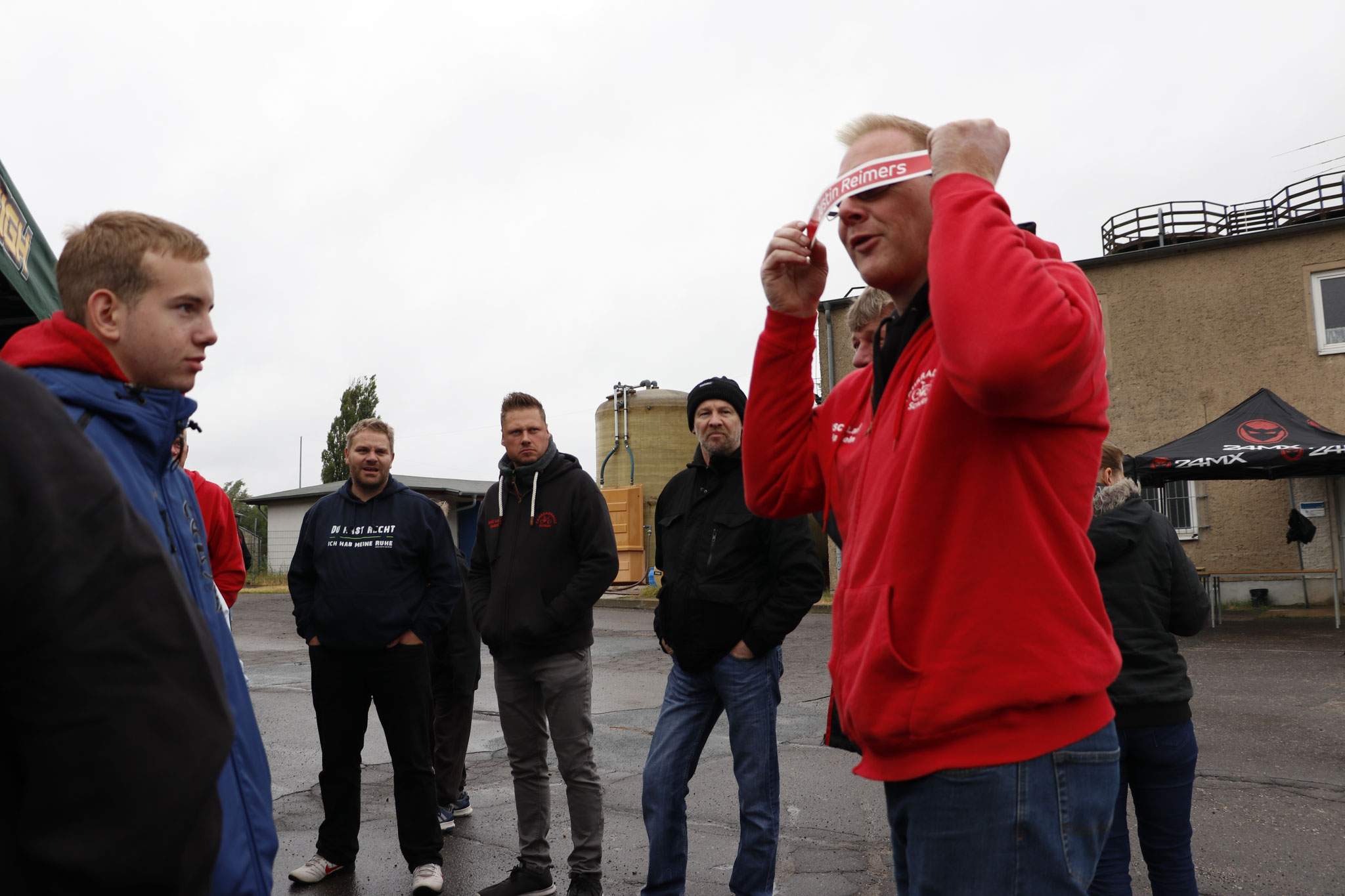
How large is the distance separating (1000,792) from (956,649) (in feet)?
0.76

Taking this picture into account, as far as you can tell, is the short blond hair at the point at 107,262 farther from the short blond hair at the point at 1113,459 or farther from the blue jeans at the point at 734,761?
the short blond hair at the point at 1113,459

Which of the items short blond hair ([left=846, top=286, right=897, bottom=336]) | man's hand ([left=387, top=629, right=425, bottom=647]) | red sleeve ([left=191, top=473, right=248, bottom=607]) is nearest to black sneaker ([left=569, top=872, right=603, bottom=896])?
man's hand ([left=387, top=629, right=425, bottom=647])

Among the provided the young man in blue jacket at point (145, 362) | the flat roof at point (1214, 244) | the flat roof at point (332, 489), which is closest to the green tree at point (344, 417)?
the flat roof at point (332, 489)

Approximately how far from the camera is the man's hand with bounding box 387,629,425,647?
15.3 feet

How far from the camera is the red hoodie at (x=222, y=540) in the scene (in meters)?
5.41

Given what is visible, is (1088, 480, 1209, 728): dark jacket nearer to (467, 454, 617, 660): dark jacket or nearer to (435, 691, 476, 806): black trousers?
(467, 454, 617, 660): dark jacket

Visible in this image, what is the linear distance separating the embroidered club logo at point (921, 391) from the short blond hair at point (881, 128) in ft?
1.58

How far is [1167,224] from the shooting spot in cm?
2041

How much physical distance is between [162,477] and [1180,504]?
1922 cm

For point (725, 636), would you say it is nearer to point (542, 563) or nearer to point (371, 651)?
point (542, 563)

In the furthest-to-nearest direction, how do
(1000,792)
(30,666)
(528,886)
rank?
(528,886) < (1000,792) < (30,666)

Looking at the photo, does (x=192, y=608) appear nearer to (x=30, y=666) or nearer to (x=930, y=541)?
(x=30, y=666)

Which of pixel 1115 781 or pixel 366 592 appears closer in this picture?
pixel 1115 781

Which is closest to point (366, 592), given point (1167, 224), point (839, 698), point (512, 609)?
point (512, 609)
